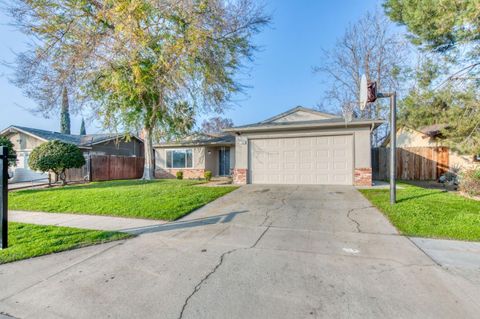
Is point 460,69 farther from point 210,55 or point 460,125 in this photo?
point 210,55

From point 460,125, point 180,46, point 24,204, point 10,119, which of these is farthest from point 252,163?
point 10,119

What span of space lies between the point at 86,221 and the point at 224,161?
12.8 metres

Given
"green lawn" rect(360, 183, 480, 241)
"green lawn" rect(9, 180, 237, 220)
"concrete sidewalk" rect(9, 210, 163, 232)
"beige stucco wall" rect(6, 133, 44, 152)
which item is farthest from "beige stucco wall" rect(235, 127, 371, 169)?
"beige stucco wall" rect(6, 133, 44, 152)

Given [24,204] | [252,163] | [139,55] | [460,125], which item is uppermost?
[139,55]

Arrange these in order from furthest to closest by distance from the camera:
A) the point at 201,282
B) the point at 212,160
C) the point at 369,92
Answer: the point at 212,160
the point at 369,92
the point at 201,282

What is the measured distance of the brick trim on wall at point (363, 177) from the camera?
33.9ft

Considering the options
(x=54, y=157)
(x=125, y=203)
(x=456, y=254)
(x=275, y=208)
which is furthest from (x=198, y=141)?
(x=456, y=254)

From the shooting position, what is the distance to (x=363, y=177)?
10.4 meters

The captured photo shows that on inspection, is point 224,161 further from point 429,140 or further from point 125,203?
point 429,140

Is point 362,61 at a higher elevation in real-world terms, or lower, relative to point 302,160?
higher

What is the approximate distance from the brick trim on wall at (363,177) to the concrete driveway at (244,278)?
570 centimetres

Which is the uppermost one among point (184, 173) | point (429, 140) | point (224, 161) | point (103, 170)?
point (429, 140)

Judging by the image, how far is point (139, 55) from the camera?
1094 centimetres

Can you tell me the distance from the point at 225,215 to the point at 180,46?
25.8 feet
